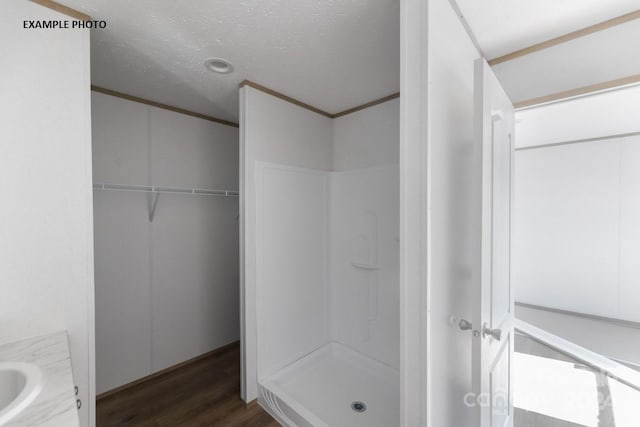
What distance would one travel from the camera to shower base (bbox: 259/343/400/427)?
1.77m

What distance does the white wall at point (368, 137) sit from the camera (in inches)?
88.0

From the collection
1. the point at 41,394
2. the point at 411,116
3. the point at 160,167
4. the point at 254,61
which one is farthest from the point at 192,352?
the point at 411,116

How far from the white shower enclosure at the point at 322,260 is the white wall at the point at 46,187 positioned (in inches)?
35.7

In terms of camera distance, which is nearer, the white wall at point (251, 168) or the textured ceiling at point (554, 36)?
the textured ceiling at point (554, 36)

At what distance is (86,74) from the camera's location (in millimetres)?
1235

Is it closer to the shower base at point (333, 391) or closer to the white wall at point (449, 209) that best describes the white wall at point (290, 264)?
the shower base at point (333, 391)

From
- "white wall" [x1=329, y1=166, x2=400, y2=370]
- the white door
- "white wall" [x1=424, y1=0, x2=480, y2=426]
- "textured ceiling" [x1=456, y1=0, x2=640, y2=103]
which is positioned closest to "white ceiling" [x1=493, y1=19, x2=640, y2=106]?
"textured ceiling" [x1=456, y1=0, x2=640, y2=103]

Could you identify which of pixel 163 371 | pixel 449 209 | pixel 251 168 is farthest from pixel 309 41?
pixel 163 371

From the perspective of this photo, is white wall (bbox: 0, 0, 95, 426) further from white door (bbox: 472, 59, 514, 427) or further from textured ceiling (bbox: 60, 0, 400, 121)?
white door (bbox: 472, 59, 514, 427)

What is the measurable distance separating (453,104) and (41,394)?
1.78 metres

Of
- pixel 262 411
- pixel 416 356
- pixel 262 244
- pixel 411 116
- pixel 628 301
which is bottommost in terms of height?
pixel 262 411

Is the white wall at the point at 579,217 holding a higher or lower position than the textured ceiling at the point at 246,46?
lower

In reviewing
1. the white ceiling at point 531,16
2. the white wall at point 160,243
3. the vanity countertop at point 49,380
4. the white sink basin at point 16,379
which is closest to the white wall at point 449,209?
the white ceiling at point 531,16

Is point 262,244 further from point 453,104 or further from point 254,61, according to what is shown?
point 453,104
